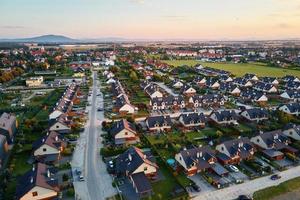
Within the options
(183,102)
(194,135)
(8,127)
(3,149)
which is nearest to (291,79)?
(183,102)

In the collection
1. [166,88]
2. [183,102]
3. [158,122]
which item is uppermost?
[183,102]

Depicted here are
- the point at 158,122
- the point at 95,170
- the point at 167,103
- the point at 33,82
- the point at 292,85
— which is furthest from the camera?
the point at 33,82

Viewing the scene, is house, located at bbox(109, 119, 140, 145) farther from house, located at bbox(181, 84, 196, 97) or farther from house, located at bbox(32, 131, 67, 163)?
house, located at bbox(181, 84, 196, 97)

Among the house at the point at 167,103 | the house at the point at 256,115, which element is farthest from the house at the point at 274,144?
the house at the point at 167,103

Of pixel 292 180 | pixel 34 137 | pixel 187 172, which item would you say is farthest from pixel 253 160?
pixel 34 137

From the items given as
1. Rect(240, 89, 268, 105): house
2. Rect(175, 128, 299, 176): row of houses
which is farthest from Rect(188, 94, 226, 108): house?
Rect(175, 128, 299, 176): row of houses

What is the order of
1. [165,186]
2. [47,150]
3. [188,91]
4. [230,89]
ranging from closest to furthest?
[165,186], [47,150], [188,91], [230,89]

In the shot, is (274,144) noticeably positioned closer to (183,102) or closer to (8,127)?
(183,102)
